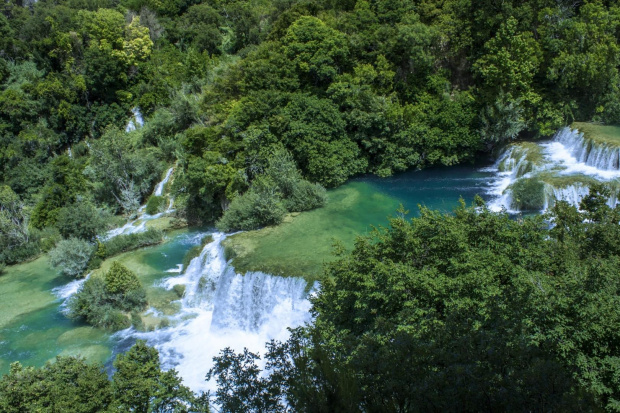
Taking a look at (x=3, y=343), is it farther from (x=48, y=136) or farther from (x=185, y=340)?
(x=48, y=136)

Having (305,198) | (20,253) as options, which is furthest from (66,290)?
(305,198)

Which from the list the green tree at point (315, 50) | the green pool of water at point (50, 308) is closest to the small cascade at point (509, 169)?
the green tree at point (315, 50)

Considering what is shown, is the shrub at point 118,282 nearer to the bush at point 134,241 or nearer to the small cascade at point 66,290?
the small cascade at point 66,290

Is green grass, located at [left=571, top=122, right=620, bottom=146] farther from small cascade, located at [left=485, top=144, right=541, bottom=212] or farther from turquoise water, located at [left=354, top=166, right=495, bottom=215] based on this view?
turquoise water, located at [left=354, top=166, right=495, bottom=215]

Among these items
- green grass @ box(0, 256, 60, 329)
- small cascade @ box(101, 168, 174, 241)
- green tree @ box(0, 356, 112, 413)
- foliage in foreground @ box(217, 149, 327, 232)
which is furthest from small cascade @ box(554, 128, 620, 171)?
green grass @ box(0, 256, 60, 329)

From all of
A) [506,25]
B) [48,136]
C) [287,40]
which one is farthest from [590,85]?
[48,136]

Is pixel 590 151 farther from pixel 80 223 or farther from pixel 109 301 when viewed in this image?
pixel 80 223
